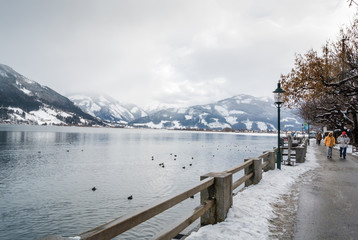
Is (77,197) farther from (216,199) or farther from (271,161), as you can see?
(216,199)

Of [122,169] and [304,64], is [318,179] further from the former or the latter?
[122,169]

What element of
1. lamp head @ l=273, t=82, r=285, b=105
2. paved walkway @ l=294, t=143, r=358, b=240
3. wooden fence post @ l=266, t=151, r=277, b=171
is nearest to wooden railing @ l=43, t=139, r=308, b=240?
paved walkway @ l=294, t=143, r=358, b=240

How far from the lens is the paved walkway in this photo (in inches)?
247

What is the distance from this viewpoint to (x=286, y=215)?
298 inches

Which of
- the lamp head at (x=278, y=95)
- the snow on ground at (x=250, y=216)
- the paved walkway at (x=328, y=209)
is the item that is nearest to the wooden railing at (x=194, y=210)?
the snow on ground at (x=250, y=216)

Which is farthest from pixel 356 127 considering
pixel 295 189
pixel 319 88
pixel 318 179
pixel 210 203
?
pixel 210 203

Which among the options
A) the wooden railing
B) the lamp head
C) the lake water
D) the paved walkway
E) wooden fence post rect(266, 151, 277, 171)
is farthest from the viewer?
the lamp head

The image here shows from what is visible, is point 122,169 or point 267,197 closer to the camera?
point 267,197

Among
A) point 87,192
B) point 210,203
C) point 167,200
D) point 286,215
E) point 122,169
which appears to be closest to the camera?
point 167,200

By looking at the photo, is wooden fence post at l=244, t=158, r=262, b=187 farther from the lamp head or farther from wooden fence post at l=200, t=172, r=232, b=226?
the lamp head

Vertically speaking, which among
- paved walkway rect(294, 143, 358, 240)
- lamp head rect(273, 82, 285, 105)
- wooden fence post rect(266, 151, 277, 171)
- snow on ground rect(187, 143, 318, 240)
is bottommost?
paved walkway rect(294, 143, 358, 240)

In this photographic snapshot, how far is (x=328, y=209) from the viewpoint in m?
8.20

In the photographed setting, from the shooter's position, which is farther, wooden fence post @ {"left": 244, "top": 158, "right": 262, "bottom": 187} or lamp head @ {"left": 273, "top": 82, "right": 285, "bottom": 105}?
lamp head @ {"left": 273, "top": 82, "right": 285, "bottom": 105}

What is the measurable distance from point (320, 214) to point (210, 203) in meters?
3.48
